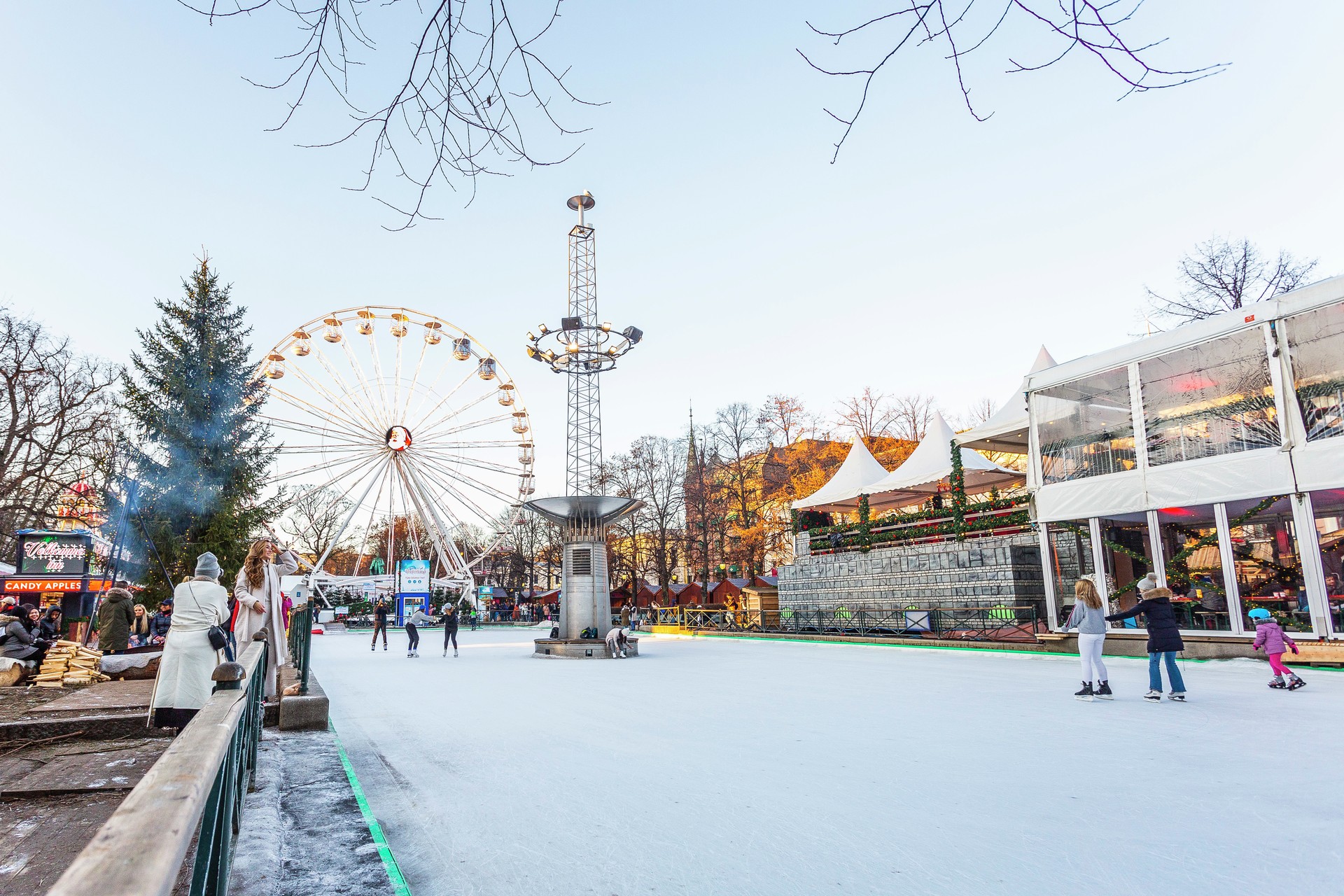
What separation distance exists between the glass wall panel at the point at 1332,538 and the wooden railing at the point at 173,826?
16.0 metres

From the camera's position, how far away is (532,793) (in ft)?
16.2

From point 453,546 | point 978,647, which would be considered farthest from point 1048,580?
point 453,546

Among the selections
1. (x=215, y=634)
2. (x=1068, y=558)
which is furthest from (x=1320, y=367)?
(x=215, y=634)

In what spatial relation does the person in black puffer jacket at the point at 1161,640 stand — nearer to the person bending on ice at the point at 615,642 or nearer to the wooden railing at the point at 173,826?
the wooden railing at the point at 173,826

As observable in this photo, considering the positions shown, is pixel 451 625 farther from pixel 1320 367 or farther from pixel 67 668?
pixel 1320 367

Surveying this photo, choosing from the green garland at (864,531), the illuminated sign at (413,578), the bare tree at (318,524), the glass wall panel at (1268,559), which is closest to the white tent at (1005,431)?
the green garland at (864,531)

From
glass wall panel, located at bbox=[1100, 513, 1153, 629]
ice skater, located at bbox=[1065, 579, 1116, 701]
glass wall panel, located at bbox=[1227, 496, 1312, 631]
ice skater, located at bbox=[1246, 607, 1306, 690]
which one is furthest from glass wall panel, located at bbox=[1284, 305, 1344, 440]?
ice skater, located at bbox=[1065, 579, 1116, 701]

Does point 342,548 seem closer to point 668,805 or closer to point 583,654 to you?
point 583,654

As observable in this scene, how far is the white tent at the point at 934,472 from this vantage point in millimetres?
24047

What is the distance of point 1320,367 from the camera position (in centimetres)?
1280

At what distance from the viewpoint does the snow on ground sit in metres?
3.53

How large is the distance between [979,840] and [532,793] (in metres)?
2.69

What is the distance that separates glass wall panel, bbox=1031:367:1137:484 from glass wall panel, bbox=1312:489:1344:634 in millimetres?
3077

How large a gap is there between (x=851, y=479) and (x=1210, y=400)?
13116 millimetres
